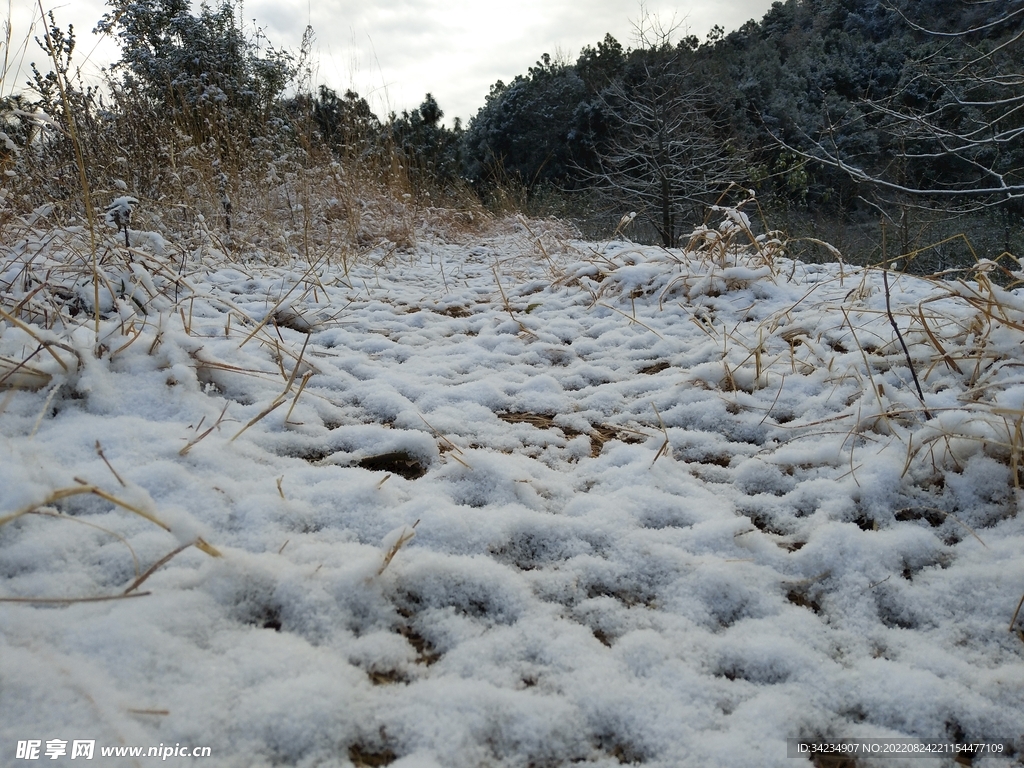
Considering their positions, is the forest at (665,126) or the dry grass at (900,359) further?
the forest at (665,126)

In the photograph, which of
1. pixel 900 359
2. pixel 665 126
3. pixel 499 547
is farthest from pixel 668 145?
pixel 499 547

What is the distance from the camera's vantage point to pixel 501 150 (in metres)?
12.1

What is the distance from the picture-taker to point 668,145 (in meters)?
7.96

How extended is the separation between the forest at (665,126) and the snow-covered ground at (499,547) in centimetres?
54

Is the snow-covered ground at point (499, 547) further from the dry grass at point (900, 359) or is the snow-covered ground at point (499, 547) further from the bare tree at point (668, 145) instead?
the bare tree at point (668, 145)

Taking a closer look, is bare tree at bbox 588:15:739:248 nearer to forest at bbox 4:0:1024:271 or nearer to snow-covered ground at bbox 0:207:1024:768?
forest at bbox 4:0:1024:271

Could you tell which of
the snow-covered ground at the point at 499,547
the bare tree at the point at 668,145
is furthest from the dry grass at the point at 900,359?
the bare tree at the point at 668,145

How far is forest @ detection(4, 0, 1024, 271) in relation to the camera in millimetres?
3312

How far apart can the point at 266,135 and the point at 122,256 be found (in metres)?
3.43

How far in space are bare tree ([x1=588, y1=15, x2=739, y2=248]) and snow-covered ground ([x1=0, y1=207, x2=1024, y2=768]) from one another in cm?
698

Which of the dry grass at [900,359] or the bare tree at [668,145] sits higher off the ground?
the bare tree at [668,145]

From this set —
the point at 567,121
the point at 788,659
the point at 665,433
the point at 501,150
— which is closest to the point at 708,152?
the point at 567,121

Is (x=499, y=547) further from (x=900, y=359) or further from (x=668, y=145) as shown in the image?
(x=668, y=145)

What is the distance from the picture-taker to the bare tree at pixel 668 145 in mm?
8008
